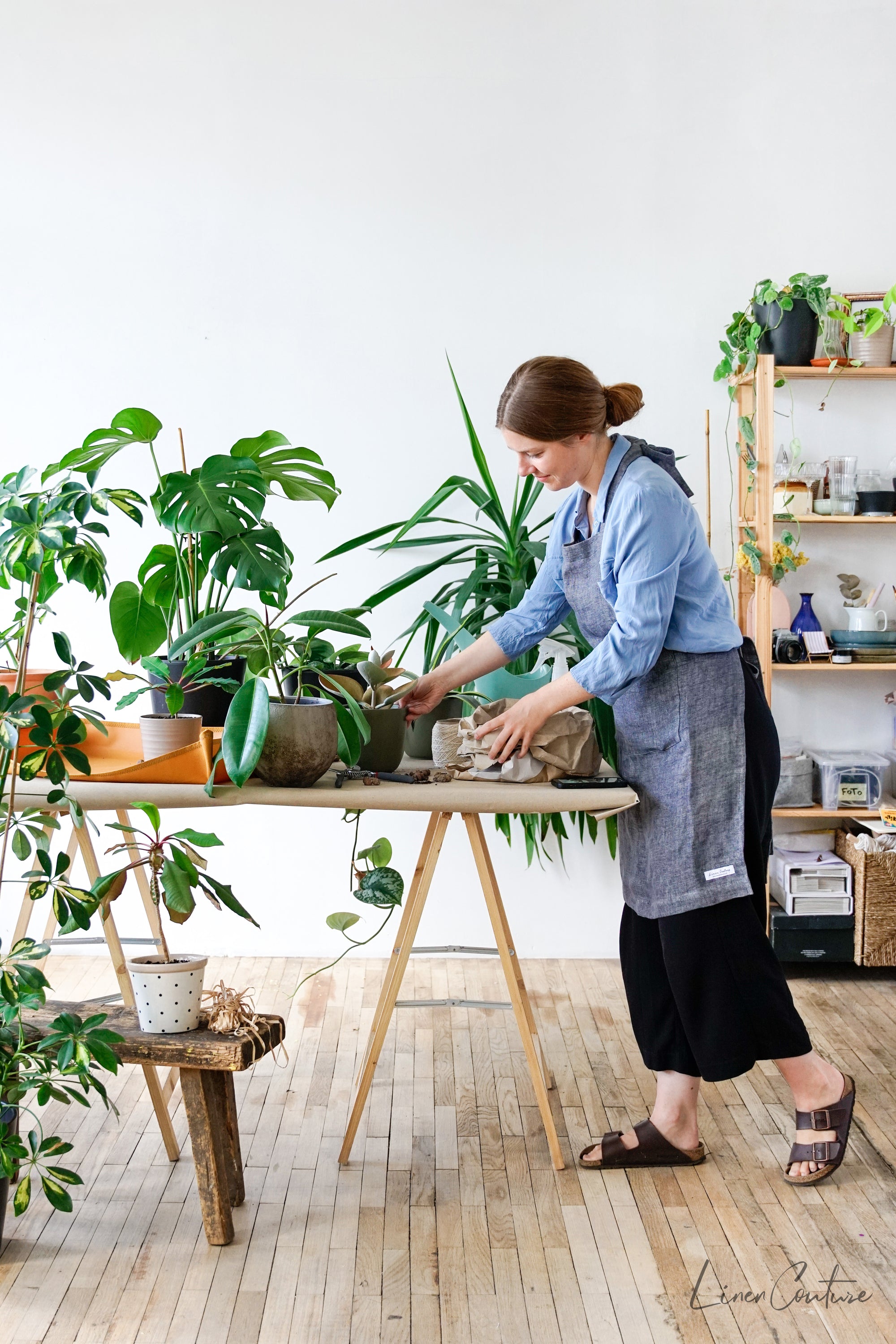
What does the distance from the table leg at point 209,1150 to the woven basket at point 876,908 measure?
2045 millimetres

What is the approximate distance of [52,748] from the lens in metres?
1.79

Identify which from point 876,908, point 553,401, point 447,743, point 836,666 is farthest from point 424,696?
point 876,908

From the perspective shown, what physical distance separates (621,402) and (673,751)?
677 mm

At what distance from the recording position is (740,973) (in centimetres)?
208

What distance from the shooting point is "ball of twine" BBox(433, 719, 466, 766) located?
6.92 ft

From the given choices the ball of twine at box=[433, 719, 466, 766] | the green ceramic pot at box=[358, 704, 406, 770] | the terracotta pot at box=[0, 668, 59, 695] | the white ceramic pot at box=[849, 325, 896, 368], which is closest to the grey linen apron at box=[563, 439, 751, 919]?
the ball of twine at box=[433, 719, 466, 766]

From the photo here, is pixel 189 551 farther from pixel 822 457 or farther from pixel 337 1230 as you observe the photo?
pixel 822 457

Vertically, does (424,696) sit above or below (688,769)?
above

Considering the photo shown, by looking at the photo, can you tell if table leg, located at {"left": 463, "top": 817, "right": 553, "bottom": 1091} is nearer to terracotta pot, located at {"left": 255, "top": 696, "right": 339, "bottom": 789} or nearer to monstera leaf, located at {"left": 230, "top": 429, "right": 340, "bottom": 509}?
terracotta pot, located at {"left": 255, "top": 696, "right": 339, "bottom": 789}

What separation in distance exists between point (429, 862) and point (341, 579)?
1497 millimetres

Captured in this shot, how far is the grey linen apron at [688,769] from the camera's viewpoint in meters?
2.08

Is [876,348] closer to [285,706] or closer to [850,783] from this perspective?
[850,783]

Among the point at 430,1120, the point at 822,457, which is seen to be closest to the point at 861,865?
the point at 822,457

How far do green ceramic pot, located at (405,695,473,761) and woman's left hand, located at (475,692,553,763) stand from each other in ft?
0.79
